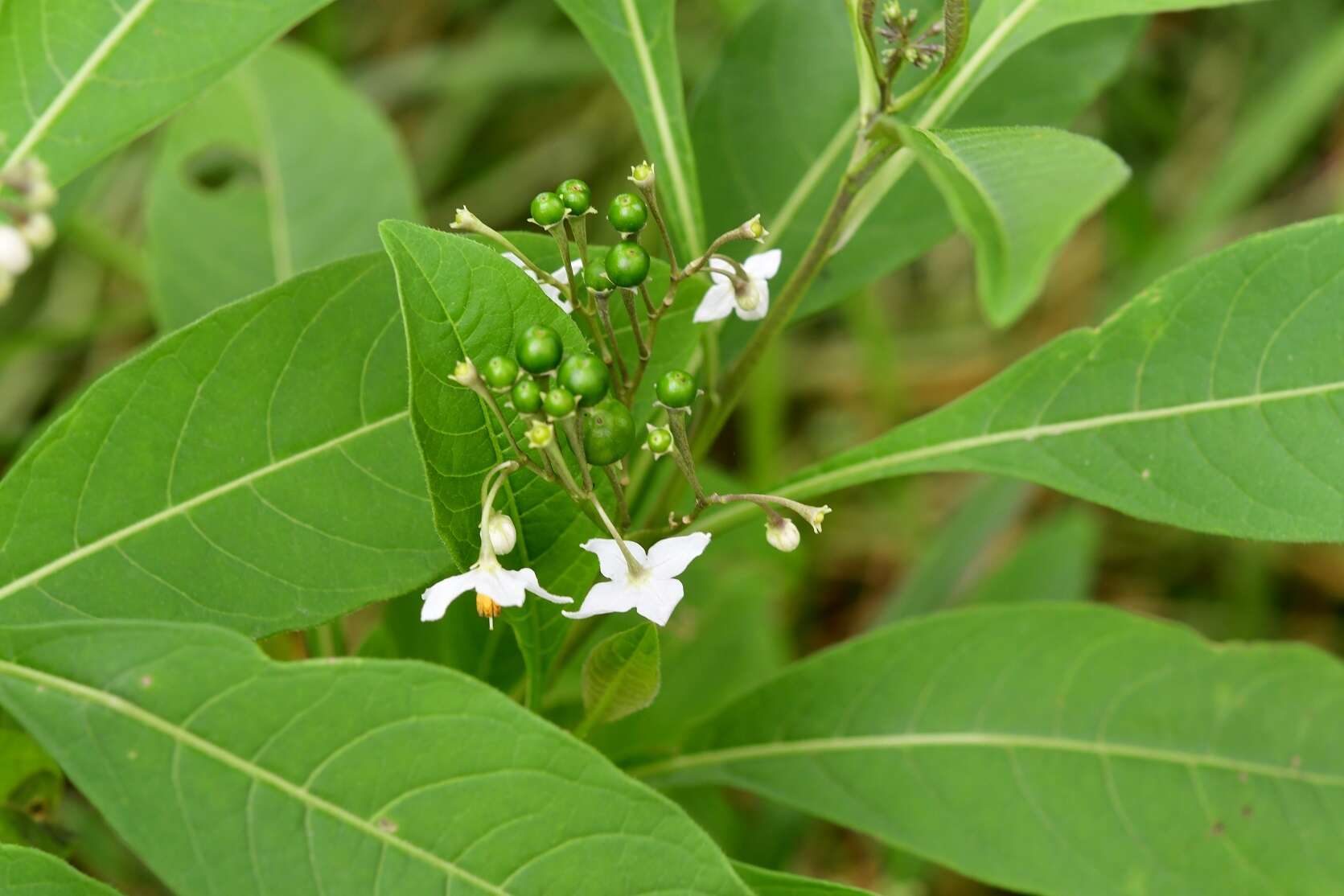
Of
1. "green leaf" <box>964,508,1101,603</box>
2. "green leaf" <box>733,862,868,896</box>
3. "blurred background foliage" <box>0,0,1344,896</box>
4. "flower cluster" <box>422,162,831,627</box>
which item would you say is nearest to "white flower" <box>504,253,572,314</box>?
"flower cluster" <box>422,162,831,627</box>

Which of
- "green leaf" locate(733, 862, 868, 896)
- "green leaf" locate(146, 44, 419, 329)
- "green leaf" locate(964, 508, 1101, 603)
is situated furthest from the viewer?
"green leaf" locate(964, 508, 1101, 603)

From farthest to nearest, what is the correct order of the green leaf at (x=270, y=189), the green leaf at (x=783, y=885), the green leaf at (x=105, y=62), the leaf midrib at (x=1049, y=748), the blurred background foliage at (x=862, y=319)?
the blurred background foliage at (x=862, y=319) → the green leaf at (x=270, y=189) → the leaf midrib at (x=1049, y=748) → the green leaf at (x=105, y=62) → the green leaf at (x=783, y=885)

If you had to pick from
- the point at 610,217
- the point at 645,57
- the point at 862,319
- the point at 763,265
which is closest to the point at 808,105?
the point at 645,57

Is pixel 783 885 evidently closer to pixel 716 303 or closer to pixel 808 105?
pixel 716 303

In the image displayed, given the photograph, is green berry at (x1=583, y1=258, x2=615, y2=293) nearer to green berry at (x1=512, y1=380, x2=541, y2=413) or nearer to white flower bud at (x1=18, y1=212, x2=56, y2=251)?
green berry at (x1=512, y1=380, x2=541, y2=413)

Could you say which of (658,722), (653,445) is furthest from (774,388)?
(653,445)

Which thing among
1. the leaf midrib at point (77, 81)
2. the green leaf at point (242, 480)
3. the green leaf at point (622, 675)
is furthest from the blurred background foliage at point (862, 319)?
the leaf midrib at point (77, 81)

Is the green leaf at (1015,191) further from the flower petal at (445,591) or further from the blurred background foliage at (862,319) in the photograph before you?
the blurred background foliage at (862,319)
